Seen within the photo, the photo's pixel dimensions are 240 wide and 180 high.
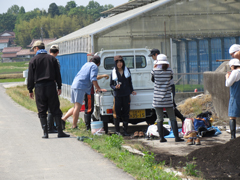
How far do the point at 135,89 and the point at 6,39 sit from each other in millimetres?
177277

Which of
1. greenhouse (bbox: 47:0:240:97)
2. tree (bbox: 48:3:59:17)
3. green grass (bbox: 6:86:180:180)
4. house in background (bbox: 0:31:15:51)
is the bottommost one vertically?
green grass (bbox: 6:86:180:180)

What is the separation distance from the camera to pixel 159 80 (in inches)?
345

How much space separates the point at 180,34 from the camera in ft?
64.6

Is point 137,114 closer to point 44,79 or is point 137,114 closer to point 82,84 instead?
point 82,84

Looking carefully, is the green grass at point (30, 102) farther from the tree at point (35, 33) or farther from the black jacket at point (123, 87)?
the tree at point (35, 33)

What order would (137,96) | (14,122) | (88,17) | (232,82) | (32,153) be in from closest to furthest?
(32,153), (232,82), (137,96), (14,122), (88,17)

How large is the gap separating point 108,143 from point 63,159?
111cm

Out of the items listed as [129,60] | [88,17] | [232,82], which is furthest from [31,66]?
[88,17]

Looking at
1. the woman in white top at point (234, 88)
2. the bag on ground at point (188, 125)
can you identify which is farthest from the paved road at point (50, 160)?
the woman in white top at point (234, 88)

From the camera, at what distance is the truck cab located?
1005cm

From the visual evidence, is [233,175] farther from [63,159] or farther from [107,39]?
[107,39]

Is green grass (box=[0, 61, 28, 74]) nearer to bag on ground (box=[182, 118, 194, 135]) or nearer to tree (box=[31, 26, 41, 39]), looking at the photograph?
tree (box=[31, 26, 41, 39])

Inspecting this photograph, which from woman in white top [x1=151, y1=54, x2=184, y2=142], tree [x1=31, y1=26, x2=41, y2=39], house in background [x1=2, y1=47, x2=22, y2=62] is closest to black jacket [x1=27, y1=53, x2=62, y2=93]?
woman in white top [x1=151, y1=54, x2=184, y2=142]

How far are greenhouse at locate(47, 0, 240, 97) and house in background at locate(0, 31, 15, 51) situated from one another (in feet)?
535
